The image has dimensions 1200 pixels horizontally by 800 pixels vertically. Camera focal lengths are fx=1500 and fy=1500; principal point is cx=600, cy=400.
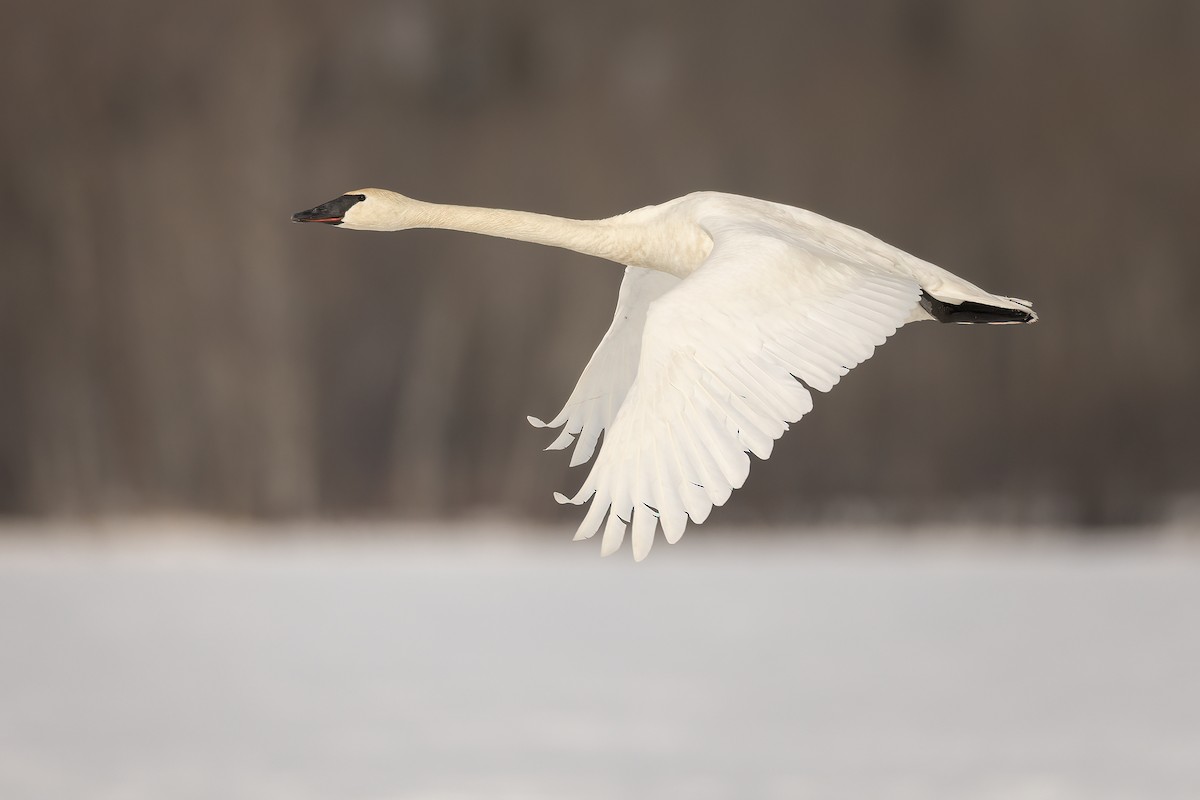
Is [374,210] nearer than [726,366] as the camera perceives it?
No

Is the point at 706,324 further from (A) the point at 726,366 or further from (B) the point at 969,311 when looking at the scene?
(B) the point at 969,311

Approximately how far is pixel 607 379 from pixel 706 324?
90cm

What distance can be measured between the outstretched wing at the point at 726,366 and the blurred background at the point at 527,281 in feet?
12.5

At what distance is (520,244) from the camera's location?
804cm

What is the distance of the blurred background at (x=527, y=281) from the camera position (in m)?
7.49

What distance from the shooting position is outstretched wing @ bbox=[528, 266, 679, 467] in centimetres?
341

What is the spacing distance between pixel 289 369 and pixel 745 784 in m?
4.31

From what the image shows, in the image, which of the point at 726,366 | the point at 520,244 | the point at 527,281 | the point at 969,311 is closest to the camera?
the point at 726,366

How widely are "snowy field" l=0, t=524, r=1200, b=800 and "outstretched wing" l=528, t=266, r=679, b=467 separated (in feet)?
3.94

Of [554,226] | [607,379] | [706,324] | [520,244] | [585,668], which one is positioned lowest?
[585,668]

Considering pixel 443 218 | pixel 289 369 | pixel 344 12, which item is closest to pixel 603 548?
pixel 443 218

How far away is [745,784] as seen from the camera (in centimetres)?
418

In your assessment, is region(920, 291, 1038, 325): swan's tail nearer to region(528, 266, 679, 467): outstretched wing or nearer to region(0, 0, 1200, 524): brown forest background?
region(528, 266, 679, 467): outstretched wing

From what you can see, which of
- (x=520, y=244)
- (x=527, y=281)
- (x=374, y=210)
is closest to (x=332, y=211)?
(x=374, y=210)
